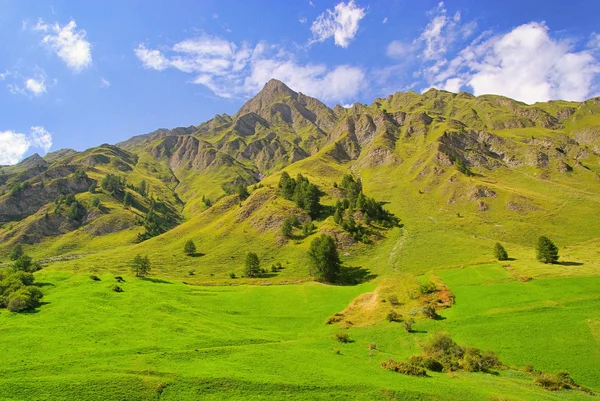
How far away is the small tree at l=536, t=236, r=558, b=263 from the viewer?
9019 centimetres

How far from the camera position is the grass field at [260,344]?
114 ft

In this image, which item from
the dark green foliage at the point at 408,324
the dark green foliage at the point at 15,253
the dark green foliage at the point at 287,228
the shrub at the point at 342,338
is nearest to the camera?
the shrub at the point at 342,338

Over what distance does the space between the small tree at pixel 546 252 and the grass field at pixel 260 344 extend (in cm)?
2268

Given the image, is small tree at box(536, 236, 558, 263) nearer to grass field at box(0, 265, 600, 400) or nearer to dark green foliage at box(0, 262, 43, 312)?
grass field at box(0, 265, 600, 400)

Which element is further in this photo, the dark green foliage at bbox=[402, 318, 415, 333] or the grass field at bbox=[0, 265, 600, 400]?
the dark green foliage at bbox=[402, 318, 415, 333]

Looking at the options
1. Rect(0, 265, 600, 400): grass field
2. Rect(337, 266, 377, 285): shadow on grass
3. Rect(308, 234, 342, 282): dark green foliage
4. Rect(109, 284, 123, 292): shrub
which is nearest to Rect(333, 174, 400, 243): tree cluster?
Rect(337, 266, 377, 285): shadow on grass

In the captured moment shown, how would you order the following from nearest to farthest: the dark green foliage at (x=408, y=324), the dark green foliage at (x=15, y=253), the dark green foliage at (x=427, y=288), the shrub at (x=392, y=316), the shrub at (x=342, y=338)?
the shrub at (x=342, y=338) → the dark green foliage at (x=408, y=324) → the shrub at (x=392, y=316) → the dark green foliage at (x=427, y=288) → the dark green foliage at (x=15, y=253)

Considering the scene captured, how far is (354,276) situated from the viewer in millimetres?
119812

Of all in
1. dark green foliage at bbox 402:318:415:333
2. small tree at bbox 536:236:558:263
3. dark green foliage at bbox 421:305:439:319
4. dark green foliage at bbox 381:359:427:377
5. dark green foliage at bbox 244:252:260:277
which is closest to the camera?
dark green foliage at bbox 381:359:427:377

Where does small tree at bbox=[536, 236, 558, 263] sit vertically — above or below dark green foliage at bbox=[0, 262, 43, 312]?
above

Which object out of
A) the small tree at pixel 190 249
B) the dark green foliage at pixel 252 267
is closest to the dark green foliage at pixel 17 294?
the dark green foliage at pixel 252 267

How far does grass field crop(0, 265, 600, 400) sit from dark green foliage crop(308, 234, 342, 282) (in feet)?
110

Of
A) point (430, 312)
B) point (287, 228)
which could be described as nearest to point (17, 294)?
point (430, 312)

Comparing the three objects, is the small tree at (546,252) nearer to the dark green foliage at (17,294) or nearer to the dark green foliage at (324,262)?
the dark green foliage at (324,262)
